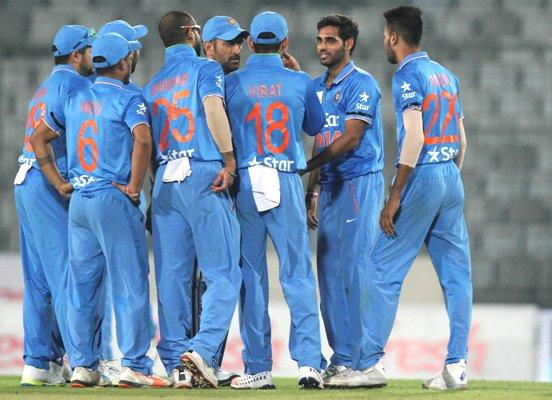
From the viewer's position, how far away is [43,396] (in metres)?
5.91

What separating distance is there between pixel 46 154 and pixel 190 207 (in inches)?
32.9

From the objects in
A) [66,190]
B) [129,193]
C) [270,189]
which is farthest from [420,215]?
[66,190]

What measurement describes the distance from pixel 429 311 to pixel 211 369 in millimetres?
4960

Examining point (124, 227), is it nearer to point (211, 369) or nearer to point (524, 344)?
point (211, 369)

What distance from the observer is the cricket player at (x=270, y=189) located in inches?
256

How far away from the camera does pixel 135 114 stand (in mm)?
6555

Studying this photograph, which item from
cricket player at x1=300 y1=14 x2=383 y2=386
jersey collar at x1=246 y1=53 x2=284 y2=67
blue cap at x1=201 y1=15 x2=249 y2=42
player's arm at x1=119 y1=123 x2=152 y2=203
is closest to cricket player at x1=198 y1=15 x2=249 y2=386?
blue cap at x1=201 y1=15 x2=249 y2=42

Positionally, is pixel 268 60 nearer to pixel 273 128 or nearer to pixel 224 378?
pixel 273 128

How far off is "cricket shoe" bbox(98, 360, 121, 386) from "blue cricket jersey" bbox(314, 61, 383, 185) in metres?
1.47

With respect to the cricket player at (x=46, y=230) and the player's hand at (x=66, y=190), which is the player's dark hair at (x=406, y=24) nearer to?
the cricket player at (x=46, y=230)

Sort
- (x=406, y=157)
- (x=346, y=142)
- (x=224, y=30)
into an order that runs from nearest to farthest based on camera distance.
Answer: (x=406, y=157), (x=346, y=142), (x=224, y=30)

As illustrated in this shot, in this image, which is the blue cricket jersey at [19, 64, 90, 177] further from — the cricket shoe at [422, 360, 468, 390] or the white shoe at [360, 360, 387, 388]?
the cricket shoe at [422, 360, 468, 390]

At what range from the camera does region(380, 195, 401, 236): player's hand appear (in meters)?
6.42

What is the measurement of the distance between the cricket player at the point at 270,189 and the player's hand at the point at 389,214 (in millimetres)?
395
